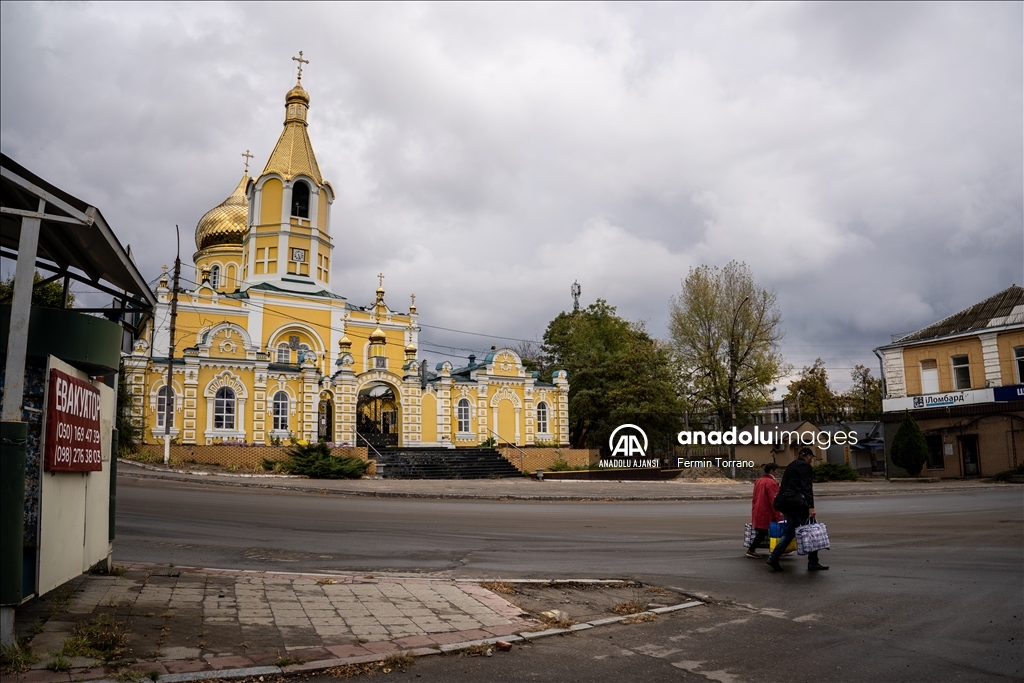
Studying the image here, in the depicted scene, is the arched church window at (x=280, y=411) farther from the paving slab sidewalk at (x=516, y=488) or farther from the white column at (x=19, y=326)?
the white column at (x=19, y=326)

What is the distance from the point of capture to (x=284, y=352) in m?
44.7

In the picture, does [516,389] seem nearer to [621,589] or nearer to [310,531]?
[310,531]

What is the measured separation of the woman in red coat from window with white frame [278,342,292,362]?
1450 inches

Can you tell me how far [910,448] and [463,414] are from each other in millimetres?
22310

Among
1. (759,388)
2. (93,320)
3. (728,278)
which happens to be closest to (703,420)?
(759,388)

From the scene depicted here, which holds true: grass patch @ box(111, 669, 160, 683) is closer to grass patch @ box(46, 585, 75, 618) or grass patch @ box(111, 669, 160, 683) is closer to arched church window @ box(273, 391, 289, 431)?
grass patch @ box(46, 585, 75, 618)

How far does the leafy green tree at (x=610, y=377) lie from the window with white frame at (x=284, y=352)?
17.2 m

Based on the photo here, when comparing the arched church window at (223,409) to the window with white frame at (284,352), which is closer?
the arched church window at (223,409)

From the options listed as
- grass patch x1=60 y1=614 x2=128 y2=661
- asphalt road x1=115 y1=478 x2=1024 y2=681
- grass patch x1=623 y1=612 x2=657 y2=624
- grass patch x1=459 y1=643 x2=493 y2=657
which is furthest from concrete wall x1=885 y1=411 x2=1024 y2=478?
grass patch x1=60 y1=614 x2=128 y2=661

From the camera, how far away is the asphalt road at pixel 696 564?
6.25 metres

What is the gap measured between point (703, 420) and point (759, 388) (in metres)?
5.11

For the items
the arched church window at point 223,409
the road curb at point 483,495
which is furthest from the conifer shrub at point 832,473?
the arched church window at point 223,409

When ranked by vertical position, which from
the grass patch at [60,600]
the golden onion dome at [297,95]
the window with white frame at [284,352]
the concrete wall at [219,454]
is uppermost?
the golden onion dome at [297,95]

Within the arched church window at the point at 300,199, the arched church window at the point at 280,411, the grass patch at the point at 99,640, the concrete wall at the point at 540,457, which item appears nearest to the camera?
the grass patch at the point at 99,640
